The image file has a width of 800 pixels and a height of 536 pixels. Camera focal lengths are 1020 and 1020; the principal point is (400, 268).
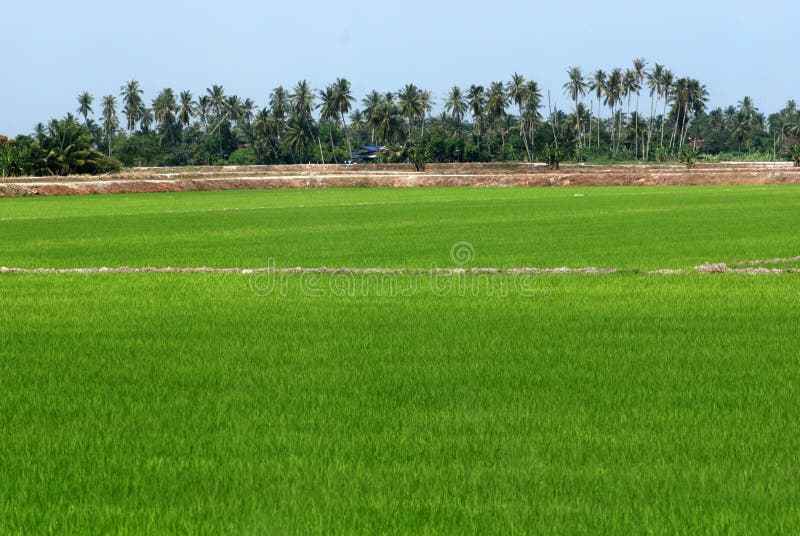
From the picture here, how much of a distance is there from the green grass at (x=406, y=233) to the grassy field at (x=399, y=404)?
3980mm

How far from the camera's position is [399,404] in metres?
8.17

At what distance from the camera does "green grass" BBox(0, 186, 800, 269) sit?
2230 centimetres

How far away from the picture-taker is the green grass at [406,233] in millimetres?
22297

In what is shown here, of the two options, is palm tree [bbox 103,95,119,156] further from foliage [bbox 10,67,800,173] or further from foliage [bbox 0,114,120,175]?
foliage [bbox 0,114,120,175]

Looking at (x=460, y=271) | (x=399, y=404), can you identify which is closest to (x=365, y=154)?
(x=460, y=271)

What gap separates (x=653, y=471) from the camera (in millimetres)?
6266

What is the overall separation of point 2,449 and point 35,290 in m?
10.6

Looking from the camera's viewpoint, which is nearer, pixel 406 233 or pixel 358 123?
pixel 406 233

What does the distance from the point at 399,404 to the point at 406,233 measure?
2151 cm

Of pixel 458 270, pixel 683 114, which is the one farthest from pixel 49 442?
pixel 683 114

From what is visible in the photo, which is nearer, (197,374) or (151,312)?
(197,374)

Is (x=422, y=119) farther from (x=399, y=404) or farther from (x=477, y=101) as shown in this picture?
(x=399, y=404)

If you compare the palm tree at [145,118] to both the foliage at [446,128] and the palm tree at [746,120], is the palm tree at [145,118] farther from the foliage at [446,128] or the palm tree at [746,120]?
the palm tree at [746,120]

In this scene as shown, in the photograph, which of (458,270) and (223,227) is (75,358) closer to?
(458,270)
